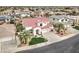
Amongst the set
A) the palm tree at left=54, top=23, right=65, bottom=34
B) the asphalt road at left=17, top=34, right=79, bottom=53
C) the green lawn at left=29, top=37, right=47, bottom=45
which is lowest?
the asphalt road at left=17, top=34, right=79, bottom=53

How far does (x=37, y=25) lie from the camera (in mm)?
1687

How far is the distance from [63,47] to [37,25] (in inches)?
13.0

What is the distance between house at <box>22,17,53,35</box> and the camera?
5.51 feet

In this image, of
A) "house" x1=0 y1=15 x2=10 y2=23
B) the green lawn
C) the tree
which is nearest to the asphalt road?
the green lawn

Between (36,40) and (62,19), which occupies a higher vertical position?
(62,19)

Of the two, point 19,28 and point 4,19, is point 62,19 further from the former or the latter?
point 4,19

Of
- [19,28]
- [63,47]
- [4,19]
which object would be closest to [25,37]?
[19,28]

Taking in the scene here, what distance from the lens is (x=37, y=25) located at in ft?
5.53

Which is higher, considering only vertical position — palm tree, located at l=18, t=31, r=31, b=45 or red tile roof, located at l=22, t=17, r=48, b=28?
red tile roof, located at l=22, t=17, r=48, b=28

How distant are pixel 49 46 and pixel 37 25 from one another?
235mm

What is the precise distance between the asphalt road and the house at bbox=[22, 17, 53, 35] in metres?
0.16

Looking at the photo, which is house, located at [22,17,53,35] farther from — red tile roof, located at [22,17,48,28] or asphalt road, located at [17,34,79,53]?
asphalt road, located at [17,34,79,53]

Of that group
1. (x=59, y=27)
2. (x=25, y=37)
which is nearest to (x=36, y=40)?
(x=25, y=37)

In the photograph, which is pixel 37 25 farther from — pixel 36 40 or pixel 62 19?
pixel 62 19
